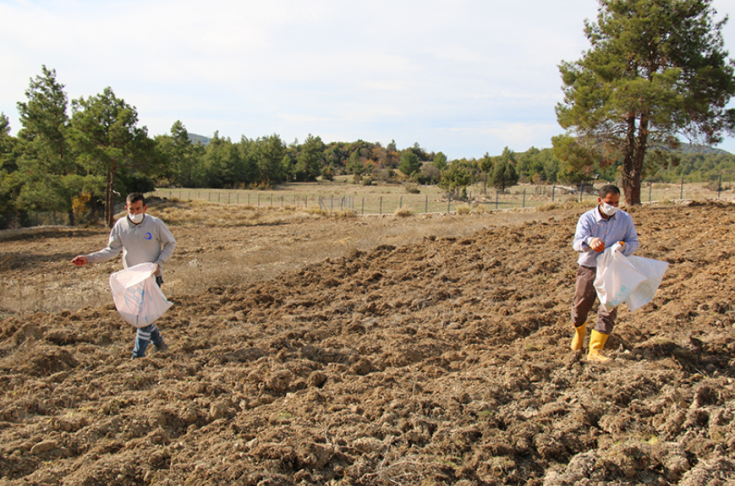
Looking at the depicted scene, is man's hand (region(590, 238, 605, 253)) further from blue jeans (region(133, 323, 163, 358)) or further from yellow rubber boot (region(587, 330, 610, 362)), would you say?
blue jeans (region(133, 323, 163, 358))

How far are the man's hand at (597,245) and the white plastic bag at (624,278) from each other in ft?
0.71

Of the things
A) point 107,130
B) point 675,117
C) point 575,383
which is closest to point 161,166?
point 107,130

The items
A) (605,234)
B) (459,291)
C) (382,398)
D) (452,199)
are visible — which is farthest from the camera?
(452,199)

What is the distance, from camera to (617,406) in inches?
146

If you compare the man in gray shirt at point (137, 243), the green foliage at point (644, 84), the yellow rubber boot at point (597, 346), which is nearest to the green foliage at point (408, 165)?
the green foliage at point (644, 84)

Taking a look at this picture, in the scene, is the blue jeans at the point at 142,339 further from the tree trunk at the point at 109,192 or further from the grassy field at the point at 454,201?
the tree trunk at the point at 109,192

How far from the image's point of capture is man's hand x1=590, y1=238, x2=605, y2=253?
4141 mm

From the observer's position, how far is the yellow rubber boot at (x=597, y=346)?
14.8ft

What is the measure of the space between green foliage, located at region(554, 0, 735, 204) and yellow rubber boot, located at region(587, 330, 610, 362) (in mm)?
13491

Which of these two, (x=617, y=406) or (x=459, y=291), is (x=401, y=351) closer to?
(x=617, y=406)

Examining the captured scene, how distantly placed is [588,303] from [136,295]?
4.86 m

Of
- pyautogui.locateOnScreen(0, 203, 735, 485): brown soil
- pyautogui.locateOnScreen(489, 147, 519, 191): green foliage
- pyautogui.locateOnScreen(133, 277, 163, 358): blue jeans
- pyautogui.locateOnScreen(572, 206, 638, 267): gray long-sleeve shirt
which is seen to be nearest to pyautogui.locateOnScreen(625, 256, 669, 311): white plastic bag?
pyautogui.locateOnScreen(572, 206, 638, 267): gray long-sleeve shirt

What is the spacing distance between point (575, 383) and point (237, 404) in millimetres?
3265

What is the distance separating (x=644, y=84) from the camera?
14.6m
